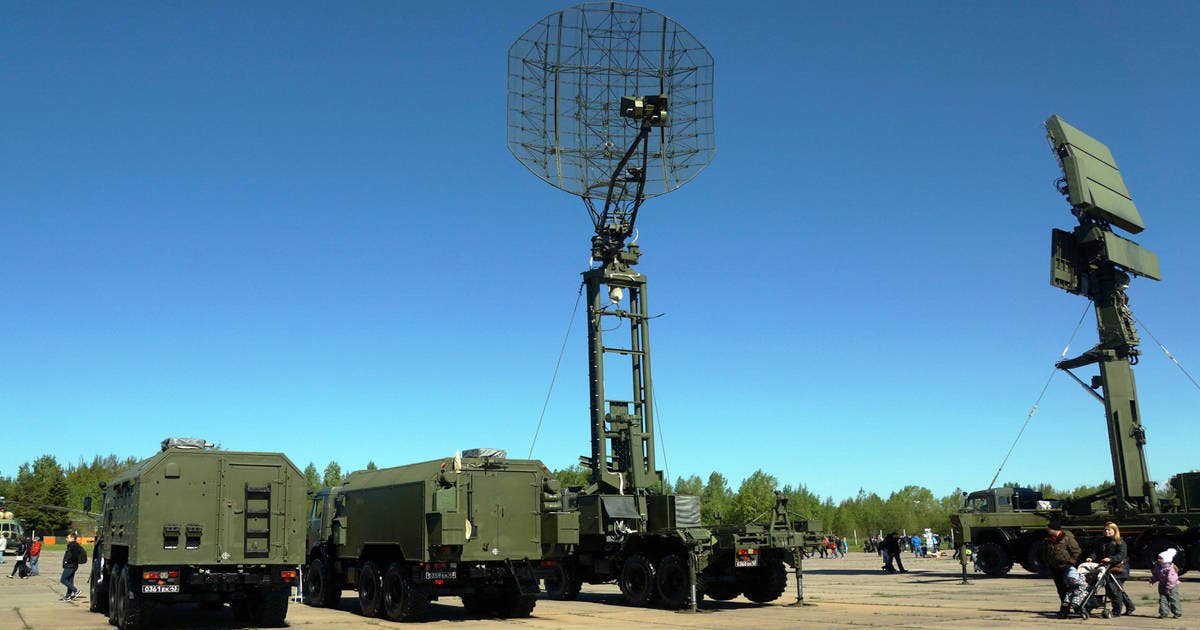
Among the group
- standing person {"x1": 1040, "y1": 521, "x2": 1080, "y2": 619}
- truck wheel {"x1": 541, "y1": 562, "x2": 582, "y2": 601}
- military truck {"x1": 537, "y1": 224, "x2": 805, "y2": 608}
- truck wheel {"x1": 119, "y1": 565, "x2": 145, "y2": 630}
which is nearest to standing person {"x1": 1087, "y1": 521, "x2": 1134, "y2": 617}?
standing person {"x1": 1040, "y1": 521, "x2": 1080, "y2": 619}

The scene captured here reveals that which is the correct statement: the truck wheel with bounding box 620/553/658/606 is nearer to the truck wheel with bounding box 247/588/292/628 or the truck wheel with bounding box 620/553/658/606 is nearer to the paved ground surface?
the paved ground surface

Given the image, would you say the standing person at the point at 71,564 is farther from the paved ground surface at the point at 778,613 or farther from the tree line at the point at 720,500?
the tree line at the point at 720,500

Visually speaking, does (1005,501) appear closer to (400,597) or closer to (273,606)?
(400,597)

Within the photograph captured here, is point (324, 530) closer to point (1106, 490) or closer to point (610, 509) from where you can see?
point (610, 509)

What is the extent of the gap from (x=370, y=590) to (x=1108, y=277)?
2544cm

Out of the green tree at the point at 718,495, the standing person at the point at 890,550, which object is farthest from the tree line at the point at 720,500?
the standing person at the point at 890,550

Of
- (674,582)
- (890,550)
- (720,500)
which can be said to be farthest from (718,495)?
(674,582)

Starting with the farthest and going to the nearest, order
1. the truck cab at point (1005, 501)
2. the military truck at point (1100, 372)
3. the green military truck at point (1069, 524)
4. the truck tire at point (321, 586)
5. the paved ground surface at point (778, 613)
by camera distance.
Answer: the truck cab at point (1005, 501)
the military truck at point (1100, 372)
the green military truck at point (1069, 524)
the truck tire at point (321, 586)
the paved ground surface at point (778, 613)

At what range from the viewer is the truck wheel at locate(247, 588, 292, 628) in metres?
17.0

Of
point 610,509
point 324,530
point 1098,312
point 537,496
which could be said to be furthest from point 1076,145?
point 324,530

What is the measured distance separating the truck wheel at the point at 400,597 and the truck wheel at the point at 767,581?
750cm

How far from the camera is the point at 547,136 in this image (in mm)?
28656

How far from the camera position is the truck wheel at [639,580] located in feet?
69.5

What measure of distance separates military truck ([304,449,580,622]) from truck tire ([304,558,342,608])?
1.23 meters
